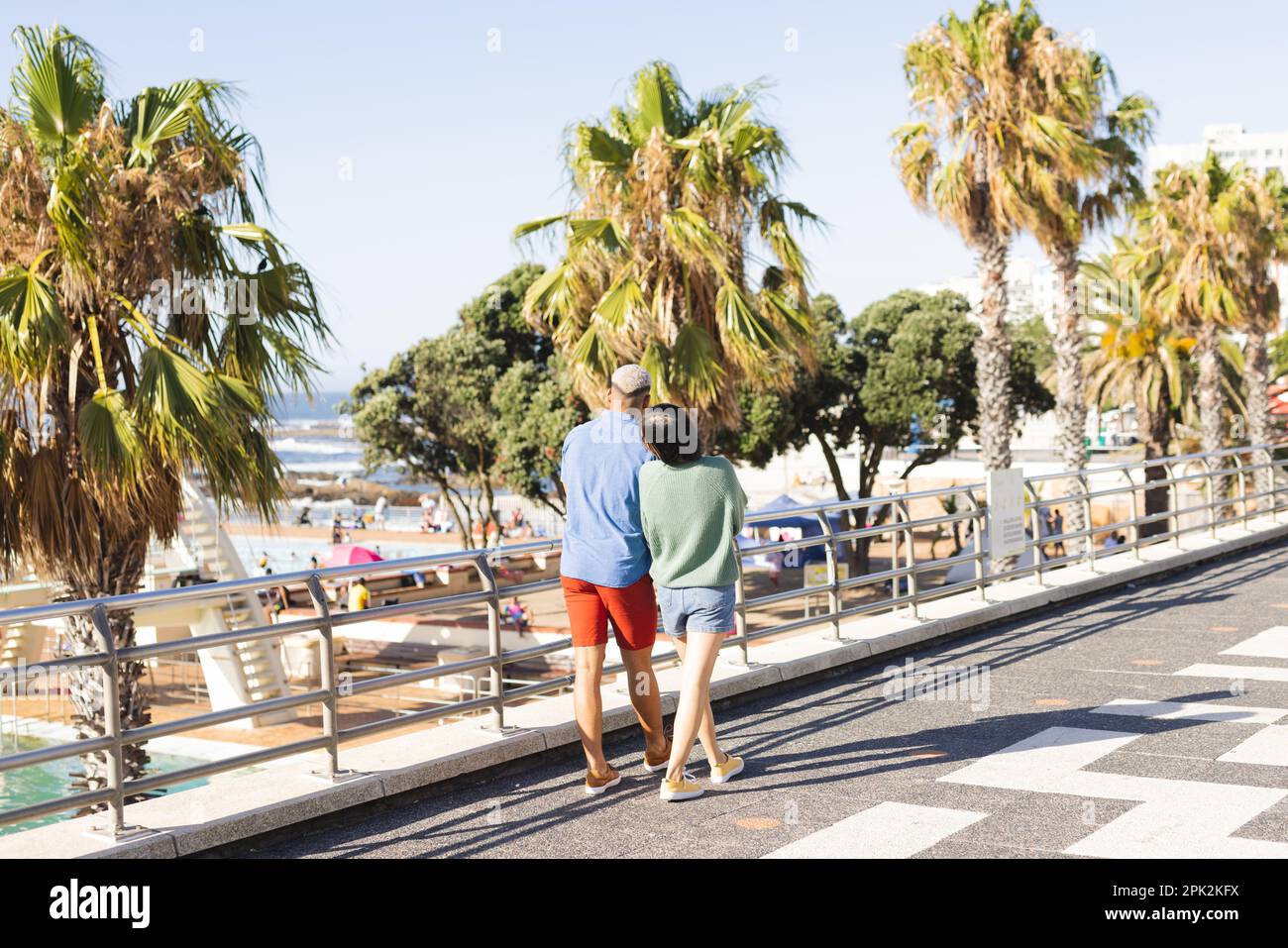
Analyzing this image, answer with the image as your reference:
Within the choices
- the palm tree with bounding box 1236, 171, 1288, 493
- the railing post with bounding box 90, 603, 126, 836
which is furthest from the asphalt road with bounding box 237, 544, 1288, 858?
the palm tree with bounding box 1236, 171, 1288, 493

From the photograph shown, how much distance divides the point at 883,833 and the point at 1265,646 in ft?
18.2

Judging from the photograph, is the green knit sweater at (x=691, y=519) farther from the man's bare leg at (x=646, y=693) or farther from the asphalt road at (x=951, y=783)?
the asphalt road at (x=951, y=783)

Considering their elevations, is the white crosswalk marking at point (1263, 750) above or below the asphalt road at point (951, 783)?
below

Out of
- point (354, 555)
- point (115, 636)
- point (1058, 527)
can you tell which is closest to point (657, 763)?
point (115, 636)

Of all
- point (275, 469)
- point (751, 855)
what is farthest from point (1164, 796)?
point (275, 469)

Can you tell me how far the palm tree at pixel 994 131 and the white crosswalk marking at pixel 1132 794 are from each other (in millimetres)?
15868

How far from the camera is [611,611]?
5719 mm

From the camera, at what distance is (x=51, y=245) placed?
32.1 ft

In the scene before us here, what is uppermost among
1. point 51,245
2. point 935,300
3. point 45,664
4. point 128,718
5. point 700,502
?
point 935,300

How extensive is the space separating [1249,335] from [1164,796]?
82.7 feet

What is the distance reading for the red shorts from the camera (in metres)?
5.69

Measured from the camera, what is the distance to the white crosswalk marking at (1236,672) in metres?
8.29

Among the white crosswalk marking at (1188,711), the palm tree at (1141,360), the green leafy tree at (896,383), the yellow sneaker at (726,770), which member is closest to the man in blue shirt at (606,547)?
the yellow sneaker at (726,770)
